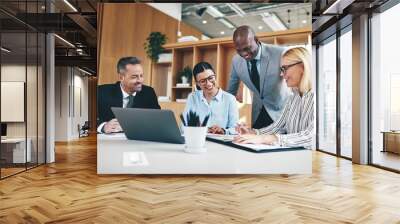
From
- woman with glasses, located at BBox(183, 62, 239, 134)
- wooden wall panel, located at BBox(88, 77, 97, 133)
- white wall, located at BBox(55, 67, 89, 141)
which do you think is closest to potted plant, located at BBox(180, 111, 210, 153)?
woman with glasses, located at BBox(183, 62, 239, 134)

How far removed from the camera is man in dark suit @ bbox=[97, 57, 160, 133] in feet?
19.0

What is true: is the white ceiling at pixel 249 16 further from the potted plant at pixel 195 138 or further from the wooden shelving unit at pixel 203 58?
the potted plant at pixel 195 138

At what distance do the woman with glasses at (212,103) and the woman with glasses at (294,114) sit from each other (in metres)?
0.22

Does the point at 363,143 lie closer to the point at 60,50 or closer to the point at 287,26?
the point at 287,26

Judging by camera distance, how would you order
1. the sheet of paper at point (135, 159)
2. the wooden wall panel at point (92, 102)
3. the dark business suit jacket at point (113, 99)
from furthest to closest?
the wooden wall panel at point (92, 102)
the dark business suit jacket at point (113, 99)
the sheet of paper at point (135, 159)

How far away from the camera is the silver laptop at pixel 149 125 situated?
18.5 feet

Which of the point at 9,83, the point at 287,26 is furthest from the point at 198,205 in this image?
the point at 9,83

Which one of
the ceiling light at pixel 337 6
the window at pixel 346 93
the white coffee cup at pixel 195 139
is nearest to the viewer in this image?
the white coffee cup at pixel 195 139

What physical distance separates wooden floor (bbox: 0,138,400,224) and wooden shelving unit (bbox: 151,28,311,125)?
4.03 feet

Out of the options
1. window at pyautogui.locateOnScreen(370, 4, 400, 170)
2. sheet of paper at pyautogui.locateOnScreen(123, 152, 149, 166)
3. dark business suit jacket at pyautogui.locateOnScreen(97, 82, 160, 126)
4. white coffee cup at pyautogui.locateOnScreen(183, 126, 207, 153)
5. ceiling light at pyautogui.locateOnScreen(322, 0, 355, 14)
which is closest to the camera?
white coffee cup at pyautogui.locateOnScreen(183, 126, 207, 153)

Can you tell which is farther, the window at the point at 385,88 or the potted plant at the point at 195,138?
the window at the point at 385,88

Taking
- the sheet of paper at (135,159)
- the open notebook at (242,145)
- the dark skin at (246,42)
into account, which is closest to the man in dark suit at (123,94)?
the sheet of paper at (135,159)

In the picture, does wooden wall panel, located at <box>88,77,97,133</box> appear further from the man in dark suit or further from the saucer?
the saucer

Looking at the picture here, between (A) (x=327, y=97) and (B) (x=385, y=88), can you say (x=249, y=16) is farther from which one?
(A) (x=327, y=97)
